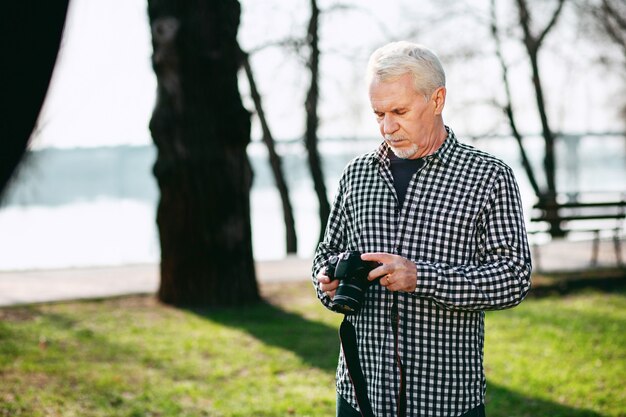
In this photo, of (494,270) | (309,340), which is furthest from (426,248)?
(309,340)

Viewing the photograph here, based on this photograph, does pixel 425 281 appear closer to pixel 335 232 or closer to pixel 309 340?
pixel 335 232

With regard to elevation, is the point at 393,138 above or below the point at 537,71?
below

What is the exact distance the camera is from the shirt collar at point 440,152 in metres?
2.38

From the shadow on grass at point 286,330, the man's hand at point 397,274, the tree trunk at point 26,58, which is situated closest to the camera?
the tree trunk at point 26,58

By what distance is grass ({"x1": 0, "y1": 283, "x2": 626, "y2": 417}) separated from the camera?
5.18m

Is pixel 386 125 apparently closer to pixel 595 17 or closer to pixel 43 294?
pixel 43 294

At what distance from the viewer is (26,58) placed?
3.43ft

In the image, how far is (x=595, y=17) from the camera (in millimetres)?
17922

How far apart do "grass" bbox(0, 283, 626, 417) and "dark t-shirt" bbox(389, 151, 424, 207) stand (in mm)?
2940

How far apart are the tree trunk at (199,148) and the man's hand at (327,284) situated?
6190mm

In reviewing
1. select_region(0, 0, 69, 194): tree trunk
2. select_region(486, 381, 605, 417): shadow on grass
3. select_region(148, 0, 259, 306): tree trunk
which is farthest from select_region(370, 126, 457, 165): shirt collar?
select_region(148, 0, 259, 306): tree trunk

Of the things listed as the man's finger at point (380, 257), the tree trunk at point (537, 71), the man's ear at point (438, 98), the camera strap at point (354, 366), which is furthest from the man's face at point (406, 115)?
the tree trunk at point (537, 71)

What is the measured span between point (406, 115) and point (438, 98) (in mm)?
130

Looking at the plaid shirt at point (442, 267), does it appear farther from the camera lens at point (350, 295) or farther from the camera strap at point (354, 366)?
the camera lens at point (350, 295)
